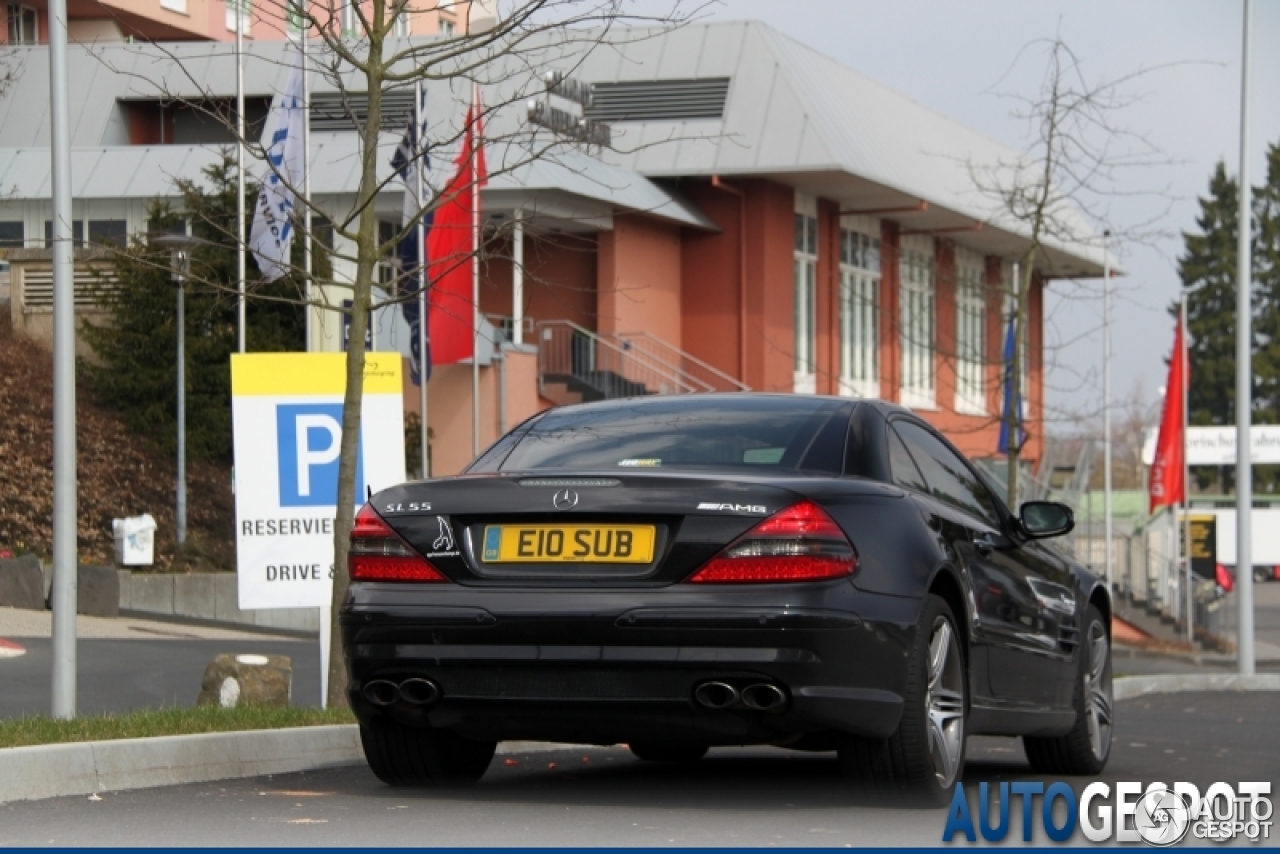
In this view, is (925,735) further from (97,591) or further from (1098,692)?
(97,591)

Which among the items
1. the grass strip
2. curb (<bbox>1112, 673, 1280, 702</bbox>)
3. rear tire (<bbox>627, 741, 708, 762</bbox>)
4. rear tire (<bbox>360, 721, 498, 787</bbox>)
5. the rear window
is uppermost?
the rear window

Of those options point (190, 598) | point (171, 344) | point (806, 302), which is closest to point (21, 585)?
point (190, 598)

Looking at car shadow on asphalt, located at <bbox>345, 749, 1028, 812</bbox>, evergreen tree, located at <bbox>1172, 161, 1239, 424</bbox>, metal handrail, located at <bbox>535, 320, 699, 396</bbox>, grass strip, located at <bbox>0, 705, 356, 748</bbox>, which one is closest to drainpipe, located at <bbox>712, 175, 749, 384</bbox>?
metal handrail, located at <bbox>535, 320, 699, 396</bbox>

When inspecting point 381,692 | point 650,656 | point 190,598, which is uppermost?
point 650,656

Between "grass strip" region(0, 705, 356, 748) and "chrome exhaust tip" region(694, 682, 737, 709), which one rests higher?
"chrome exhaust tip" region(694, 682, 737, 709)

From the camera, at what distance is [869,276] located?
150 ft

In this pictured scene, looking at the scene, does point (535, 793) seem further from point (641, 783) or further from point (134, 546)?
point (134, 546)

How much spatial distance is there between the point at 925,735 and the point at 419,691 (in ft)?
5.34

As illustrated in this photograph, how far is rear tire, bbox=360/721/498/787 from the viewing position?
25.2ft

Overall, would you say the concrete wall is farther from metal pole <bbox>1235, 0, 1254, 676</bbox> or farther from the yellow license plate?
the yellow license plate

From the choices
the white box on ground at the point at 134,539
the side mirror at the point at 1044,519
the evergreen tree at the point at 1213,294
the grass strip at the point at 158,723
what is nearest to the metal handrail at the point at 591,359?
the white box on ground at the point at 134,539

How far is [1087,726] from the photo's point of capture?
30.8ft

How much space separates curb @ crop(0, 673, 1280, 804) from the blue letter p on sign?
257 centimetres

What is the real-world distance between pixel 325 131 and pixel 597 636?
109 ft
